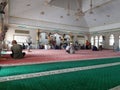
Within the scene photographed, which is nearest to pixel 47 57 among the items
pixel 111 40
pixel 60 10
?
pixel 60 10

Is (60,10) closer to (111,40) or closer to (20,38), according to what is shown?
(20,38)

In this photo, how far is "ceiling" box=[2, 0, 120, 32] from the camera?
12.0m

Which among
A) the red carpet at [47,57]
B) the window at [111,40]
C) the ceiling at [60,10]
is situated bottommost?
the red carpet at [47,57]

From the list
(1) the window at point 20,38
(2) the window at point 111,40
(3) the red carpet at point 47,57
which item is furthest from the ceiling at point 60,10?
(3) the red carpet at point 47,57

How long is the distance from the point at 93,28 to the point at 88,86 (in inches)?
682

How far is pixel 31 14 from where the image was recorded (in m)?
14.0

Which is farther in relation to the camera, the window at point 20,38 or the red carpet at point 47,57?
the window at point 20,38

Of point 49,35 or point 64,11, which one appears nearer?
point 64,11

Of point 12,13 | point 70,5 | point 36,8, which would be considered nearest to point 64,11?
point 70,5

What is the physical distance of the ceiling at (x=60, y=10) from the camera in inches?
474

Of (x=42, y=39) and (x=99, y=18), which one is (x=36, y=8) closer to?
(x=42, y=39)

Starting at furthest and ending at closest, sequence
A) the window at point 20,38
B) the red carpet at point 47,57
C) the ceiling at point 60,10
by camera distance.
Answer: the window at point 20,38, the ceiling at point 60,10, the red carpet at point 47,57

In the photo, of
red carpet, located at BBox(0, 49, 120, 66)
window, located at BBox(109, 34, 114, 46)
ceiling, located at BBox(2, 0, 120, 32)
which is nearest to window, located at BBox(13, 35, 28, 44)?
ceiling, located at BBox(2, 0, 120, 32)

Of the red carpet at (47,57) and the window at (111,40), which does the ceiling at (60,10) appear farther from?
the red carpet at (47,57)
